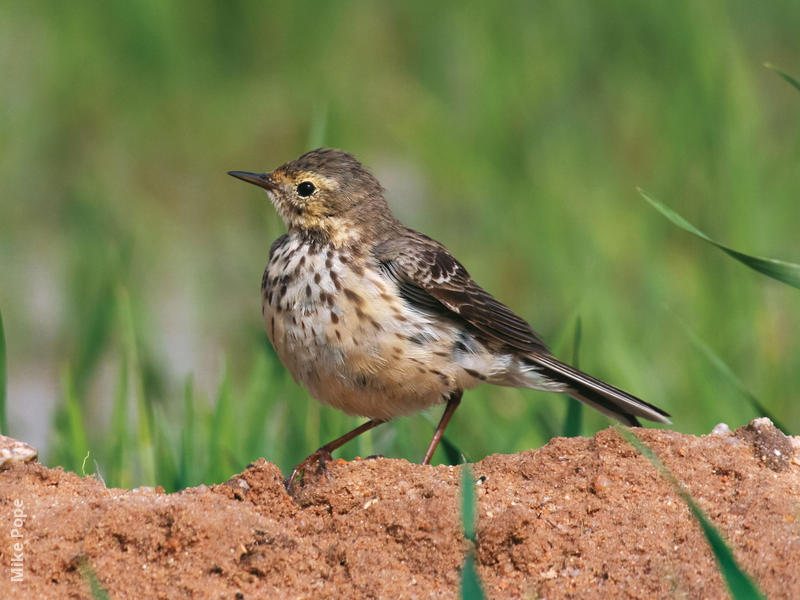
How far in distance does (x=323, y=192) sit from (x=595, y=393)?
162 centimetres

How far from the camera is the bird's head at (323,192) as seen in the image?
20.3 ft

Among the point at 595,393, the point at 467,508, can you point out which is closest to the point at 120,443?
the point at 595,393

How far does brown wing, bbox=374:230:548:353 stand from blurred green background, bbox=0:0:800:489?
41 cm

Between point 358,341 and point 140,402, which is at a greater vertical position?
point 358,341

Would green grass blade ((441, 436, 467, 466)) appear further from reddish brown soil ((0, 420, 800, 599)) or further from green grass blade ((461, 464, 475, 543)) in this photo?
green grass blade ((461, 464, 475, 543))

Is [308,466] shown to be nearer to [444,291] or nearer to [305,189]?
[444,291]

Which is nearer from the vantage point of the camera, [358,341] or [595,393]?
[358,341]

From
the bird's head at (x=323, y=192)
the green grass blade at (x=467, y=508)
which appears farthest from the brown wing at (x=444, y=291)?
the green grass blade at (x=467, y=508)

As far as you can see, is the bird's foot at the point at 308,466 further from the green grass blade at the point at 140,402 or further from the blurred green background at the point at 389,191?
the green grass blade at the point at 140,402

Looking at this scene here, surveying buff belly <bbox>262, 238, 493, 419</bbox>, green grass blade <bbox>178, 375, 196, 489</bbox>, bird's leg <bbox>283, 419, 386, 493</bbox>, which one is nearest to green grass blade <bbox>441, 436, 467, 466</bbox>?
buff belly <bbox>262, 238, 493, 419</bbox>

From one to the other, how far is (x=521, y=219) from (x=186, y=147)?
3707 mm

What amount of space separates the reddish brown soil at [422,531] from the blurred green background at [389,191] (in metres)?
1.57

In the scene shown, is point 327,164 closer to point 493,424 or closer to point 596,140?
point 493,424

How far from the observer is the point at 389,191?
10750 millimetres
